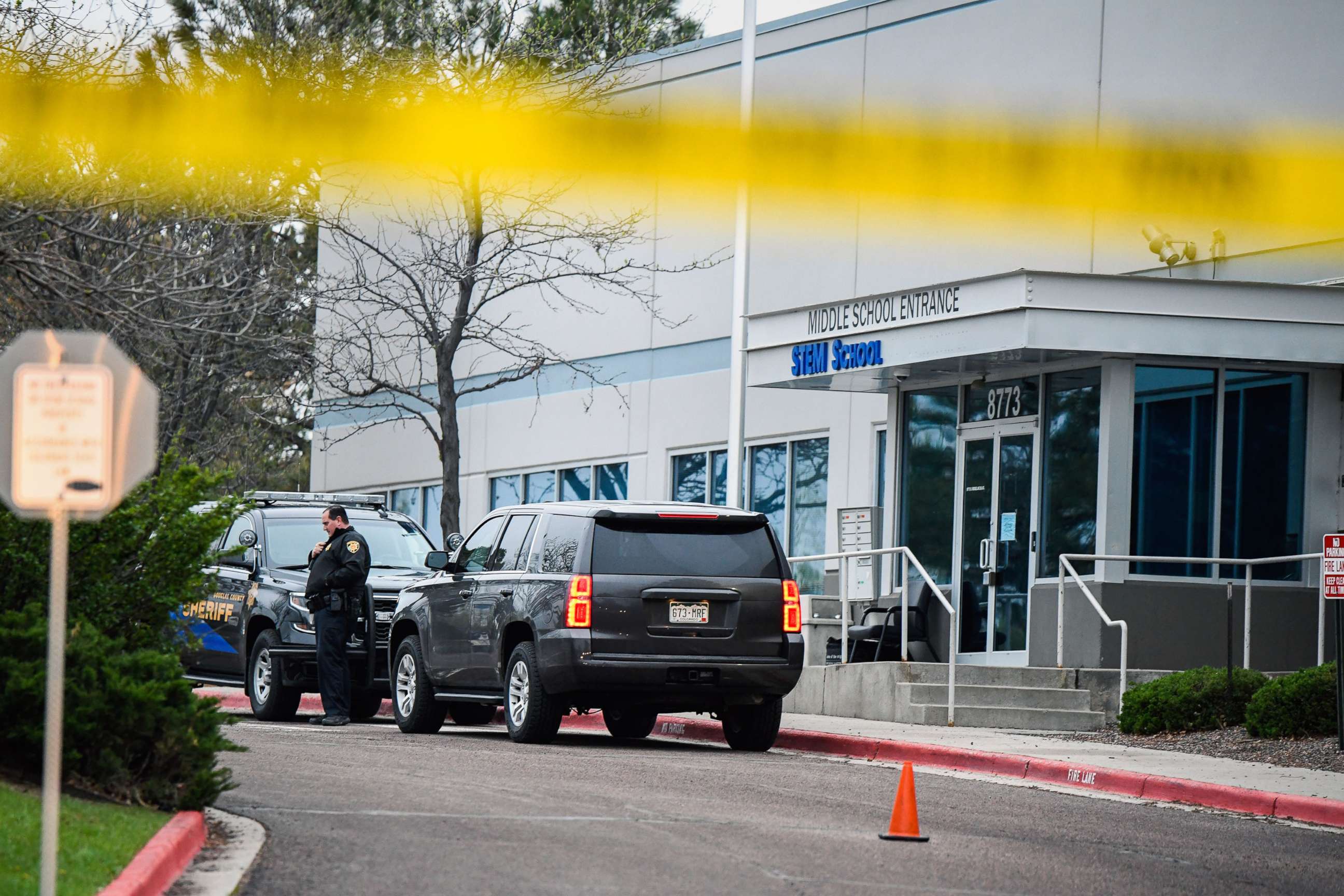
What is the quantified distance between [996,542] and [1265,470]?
9.60ft

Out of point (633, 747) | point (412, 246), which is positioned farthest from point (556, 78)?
point (633, 747)

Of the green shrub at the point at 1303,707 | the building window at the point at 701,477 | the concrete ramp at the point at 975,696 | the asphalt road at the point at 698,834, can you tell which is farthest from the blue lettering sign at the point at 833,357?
the asphalt road at the point at 698,834

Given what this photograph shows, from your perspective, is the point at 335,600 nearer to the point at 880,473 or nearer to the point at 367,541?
the point at 367,541

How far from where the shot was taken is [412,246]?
117 feet

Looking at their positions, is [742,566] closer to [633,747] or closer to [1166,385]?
[633,747]

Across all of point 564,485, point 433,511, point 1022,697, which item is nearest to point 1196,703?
point 1022,697

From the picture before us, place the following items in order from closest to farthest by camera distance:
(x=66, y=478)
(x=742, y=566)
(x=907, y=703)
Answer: (x=66, y=478)
(x=742, y=566)
(x=907, y=703)

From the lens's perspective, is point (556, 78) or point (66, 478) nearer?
point (66, 478)

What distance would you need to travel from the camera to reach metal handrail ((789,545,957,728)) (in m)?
18.9

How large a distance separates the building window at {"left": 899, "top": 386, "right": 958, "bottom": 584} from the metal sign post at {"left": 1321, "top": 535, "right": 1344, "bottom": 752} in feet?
26.8

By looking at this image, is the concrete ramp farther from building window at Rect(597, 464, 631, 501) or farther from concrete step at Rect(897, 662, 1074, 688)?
building window at Rect(597, 464, 631, 501)

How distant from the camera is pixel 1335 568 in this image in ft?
50.6

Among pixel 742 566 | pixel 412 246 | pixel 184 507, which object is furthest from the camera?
pixel 412 246

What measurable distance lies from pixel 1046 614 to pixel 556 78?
11.7 m
